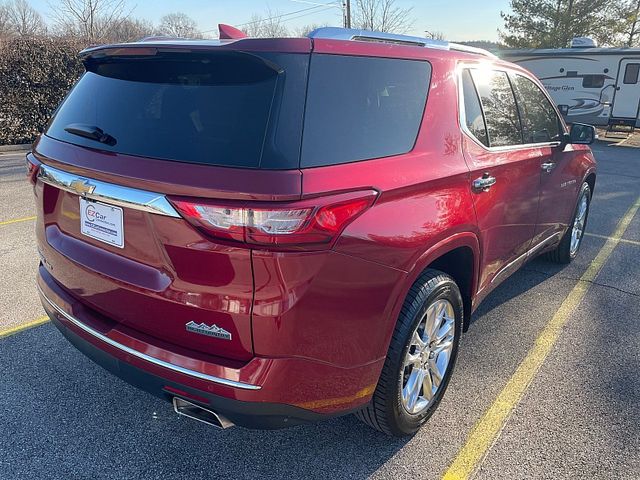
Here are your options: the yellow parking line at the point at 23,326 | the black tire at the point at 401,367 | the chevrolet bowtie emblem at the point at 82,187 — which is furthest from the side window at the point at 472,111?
the yellow parking line at the point at 23,326

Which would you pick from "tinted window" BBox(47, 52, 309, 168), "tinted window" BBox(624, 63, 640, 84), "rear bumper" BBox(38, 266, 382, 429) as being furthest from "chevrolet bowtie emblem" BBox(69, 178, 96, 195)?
"tinted window" BBox(624, 63, 640, 84)

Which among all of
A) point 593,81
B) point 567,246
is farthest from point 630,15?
point 567,246

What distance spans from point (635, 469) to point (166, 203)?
247 cm

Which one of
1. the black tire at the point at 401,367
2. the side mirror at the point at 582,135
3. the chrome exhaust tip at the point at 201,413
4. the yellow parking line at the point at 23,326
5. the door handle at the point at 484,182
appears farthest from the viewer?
the side mirror at the point at 582,135

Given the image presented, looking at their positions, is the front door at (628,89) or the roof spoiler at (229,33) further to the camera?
the front door at (628,89)

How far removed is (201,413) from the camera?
2.04 m

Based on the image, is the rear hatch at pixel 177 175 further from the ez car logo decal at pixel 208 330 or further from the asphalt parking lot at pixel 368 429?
the asphalt parking lot at pixel 368 429

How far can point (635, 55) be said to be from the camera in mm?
17078

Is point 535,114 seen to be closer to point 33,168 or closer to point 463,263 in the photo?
point 463,263

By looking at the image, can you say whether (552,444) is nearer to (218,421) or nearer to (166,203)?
(218,421)

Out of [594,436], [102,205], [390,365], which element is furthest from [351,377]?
[594,436]

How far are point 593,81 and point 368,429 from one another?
19.7 meters

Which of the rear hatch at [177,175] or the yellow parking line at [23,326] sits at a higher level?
the rear hatch at [177,175]

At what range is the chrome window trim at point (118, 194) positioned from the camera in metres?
1.84
